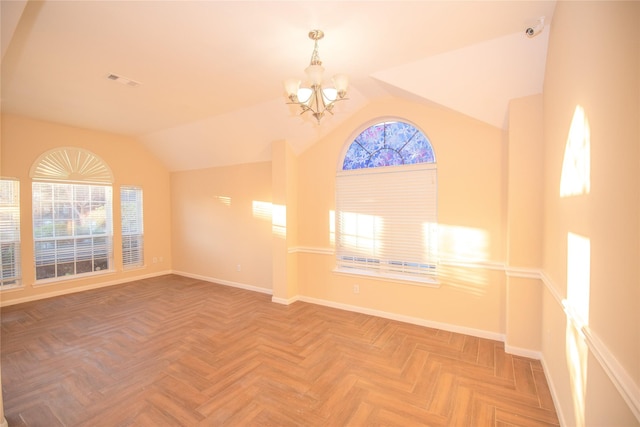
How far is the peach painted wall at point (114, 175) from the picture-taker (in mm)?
4348

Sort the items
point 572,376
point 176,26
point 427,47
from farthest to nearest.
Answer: point 427,47
point 176,26
point 572,376

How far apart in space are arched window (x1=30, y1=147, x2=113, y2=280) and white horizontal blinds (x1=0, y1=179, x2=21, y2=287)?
22 cm

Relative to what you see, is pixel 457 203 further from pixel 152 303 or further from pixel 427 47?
pixel 152 303

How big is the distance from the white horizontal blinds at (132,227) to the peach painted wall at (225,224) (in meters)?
0.67

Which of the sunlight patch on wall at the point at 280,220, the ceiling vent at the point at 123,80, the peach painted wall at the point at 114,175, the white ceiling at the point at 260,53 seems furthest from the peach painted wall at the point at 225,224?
the ceiling vent at the point at 123,80

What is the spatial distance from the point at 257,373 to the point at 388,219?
7.81 feet

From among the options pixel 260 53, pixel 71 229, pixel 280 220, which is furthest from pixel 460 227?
pixel 71 229

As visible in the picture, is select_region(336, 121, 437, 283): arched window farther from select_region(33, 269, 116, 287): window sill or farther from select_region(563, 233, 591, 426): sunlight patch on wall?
select_region(33, 269, 116, 287): window sill

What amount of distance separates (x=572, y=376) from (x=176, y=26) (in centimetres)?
379

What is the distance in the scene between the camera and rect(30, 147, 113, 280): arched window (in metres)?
4.62

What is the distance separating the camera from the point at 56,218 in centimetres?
480

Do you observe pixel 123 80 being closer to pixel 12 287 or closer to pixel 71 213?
pixel 71 213

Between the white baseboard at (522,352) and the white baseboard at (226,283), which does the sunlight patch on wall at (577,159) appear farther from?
the white baseboard at (226,283)

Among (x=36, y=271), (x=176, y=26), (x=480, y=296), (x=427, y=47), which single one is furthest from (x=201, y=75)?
(x=36, y=271)
